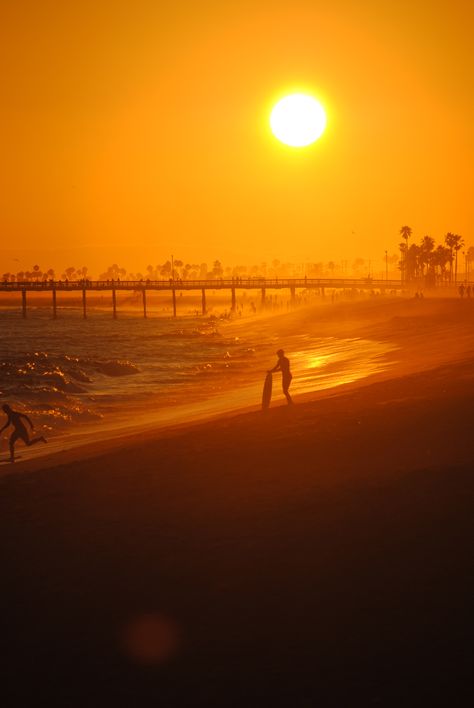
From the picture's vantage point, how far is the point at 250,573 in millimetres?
7570

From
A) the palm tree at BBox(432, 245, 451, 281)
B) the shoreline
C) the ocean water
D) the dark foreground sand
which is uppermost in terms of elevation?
the palm tree at BBox(432, 245, 451, 281)

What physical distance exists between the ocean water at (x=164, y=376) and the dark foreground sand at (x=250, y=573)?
31.4 ft

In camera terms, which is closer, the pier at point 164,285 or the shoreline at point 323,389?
the shoreline at point 323,389

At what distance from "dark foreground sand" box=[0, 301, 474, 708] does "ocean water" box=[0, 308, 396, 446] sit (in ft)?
31.4

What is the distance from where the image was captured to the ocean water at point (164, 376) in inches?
952

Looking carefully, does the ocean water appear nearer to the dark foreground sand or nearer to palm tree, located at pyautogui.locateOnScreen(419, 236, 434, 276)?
the dark foreground sand

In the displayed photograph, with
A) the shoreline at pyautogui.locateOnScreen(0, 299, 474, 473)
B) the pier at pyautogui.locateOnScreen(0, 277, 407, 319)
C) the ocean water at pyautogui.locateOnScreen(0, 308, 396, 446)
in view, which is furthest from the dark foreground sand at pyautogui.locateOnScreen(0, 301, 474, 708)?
the pier at pyautogui.locateOnScreen(0, 277, 407, 319)

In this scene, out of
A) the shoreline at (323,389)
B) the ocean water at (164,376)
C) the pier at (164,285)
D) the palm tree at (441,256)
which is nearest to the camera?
the shoreline at (323,389)

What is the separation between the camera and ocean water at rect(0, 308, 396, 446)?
2417 cm

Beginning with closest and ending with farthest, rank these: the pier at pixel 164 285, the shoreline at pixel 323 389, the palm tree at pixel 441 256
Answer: the shoreline at pixel 323 389 < the pier at pixel 164 285 < the palm tree at pixel 441 256

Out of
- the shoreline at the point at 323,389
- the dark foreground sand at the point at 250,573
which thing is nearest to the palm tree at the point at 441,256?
the shoreline at the point at 323,389

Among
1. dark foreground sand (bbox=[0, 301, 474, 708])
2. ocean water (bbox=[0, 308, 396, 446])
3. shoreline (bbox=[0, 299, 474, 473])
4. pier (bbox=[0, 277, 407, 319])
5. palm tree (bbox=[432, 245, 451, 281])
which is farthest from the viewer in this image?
palm tree (bbox=[432, 245, 451, 281])

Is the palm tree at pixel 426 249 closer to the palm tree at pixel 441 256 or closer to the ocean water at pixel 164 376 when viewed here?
the palm tree at pixel 441 256

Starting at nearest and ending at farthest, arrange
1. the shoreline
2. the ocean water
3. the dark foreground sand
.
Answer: the dark foreground sand, the shoreline, the ocean water
